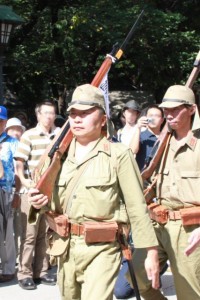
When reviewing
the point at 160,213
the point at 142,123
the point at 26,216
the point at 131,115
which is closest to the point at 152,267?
the point at 160,213

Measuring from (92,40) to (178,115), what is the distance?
11.8 metres

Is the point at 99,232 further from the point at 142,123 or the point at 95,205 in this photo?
the point at 142,123

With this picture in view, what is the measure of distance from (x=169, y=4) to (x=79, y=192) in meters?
14.1

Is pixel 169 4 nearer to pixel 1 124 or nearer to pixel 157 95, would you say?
pixel 157 95

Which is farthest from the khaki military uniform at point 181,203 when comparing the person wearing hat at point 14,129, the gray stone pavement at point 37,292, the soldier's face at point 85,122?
the person wearing hat at point 14,129

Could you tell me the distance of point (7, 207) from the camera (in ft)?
20.7

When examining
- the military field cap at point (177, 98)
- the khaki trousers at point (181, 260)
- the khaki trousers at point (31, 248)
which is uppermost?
the military field cap at point (177, 98)

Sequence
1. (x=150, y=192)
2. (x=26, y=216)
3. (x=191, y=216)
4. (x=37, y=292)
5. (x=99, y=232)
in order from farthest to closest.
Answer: (x=26, y=216)
(x=37, y=292)
(x=150, y=192)
(x=191, y=216)
(x=99, y=232)

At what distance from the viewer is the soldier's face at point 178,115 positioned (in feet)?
13.9

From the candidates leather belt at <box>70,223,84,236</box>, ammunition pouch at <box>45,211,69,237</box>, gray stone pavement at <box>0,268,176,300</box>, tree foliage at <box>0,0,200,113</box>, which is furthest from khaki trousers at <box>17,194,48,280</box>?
tree foliage at <box>0,0,200,113</box>

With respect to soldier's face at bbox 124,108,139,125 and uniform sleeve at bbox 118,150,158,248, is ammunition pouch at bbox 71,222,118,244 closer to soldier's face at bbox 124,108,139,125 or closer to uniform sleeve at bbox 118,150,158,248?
uniform sleeve at bbox 118,150,158,248

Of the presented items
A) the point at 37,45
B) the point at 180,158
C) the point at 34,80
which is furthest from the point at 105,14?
the point at 180,158

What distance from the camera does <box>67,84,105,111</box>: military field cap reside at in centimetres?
365

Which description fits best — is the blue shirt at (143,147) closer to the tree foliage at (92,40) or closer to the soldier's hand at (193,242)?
the soldier's hand at (193,242)
